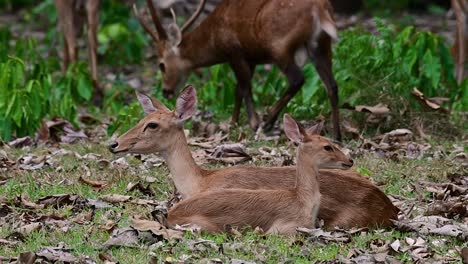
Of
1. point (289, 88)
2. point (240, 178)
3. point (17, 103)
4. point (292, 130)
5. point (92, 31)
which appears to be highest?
point (292, 130)

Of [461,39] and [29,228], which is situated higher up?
[29,228]

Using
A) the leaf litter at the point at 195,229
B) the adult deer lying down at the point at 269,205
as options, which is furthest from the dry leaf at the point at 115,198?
the adult deer lying down at the point at 269,205

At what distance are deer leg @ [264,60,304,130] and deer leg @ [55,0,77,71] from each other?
3891 mm

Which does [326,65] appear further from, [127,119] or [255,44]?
[127,119]

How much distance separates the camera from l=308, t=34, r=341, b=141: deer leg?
34.8 ft

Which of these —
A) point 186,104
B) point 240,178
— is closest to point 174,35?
point 186,104

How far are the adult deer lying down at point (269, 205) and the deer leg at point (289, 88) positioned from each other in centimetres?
390

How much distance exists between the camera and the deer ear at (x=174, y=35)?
1182 cm

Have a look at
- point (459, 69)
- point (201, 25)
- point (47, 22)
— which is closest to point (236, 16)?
point (201, 25)

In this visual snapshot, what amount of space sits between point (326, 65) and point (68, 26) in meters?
4.56

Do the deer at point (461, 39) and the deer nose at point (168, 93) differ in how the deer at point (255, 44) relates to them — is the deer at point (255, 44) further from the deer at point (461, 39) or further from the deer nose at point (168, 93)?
the deer at point (461, 39)

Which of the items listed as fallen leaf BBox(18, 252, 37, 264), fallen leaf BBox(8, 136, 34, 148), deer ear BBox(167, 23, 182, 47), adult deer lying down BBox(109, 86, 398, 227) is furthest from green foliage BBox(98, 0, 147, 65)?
fallen leaf BBox(18, 252, 37, 264)

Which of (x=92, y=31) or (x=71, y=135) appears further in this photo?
(x=92, y=31)

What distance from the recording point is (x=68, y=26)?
1422 centimetres
